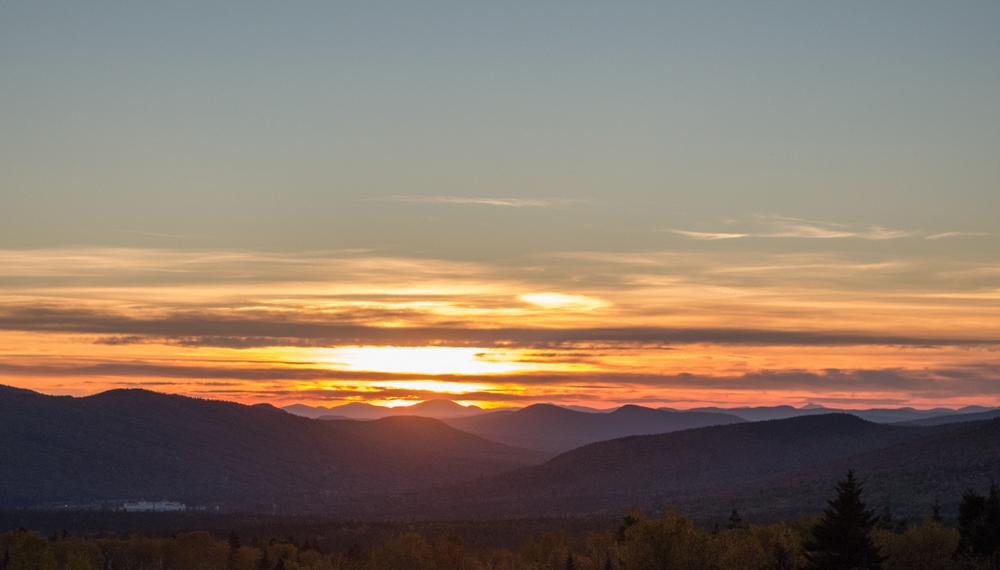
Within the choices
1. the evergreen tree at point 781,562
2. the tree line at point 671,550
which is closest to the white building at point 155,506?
the tree line at point 671,550

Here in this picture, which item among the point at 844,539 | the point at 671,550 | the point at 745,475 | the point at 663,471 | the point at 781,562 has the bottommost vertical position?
the point at 663,471

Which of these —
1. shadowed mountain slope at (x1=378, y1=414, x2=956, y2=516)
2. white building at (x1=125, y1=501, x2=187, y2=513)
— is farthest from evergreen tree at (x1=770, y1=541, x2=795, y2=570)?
white building at (x1=125, y1=501, x2=187, y2=513)

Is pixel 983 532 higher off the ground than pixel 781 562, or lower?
higher

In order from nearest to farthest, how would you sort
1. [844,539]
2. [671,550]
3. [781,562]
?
1. [844,539]
2. [781,562]
3. [671,550]

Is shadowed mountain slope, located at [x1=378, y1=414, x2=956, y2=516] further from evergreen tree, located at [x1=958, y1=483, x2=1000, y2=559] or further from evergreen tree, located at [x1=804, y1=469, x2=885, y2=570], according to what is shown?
evergreen tree, located at [x1=804, y1=469, x2=885, y2=570]

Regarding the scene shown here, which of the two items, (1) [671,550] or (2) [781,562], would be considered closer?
(2) [781,562]

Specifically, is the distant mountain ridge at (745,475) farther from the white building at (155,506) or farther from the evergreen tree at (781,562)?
the evergreen tree at (781,562)

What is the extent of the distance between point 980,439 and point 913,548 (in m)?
90.5

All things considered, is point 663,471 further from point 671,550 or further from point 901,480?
point 671,550

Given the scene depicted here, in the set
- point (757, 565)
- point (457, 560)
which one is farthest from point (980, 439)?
point (757, 565)

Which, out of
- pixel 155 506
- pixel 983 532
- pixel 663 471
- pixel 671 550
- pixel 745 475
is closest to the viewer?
pixel 983 532

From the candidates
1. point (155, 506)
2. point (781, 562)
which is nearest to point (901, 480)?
point (781, 562)

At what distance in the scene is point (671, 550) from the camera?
50.7 m

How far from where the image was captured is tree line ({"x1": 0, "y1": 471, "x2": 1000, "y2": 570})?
38.5 m
